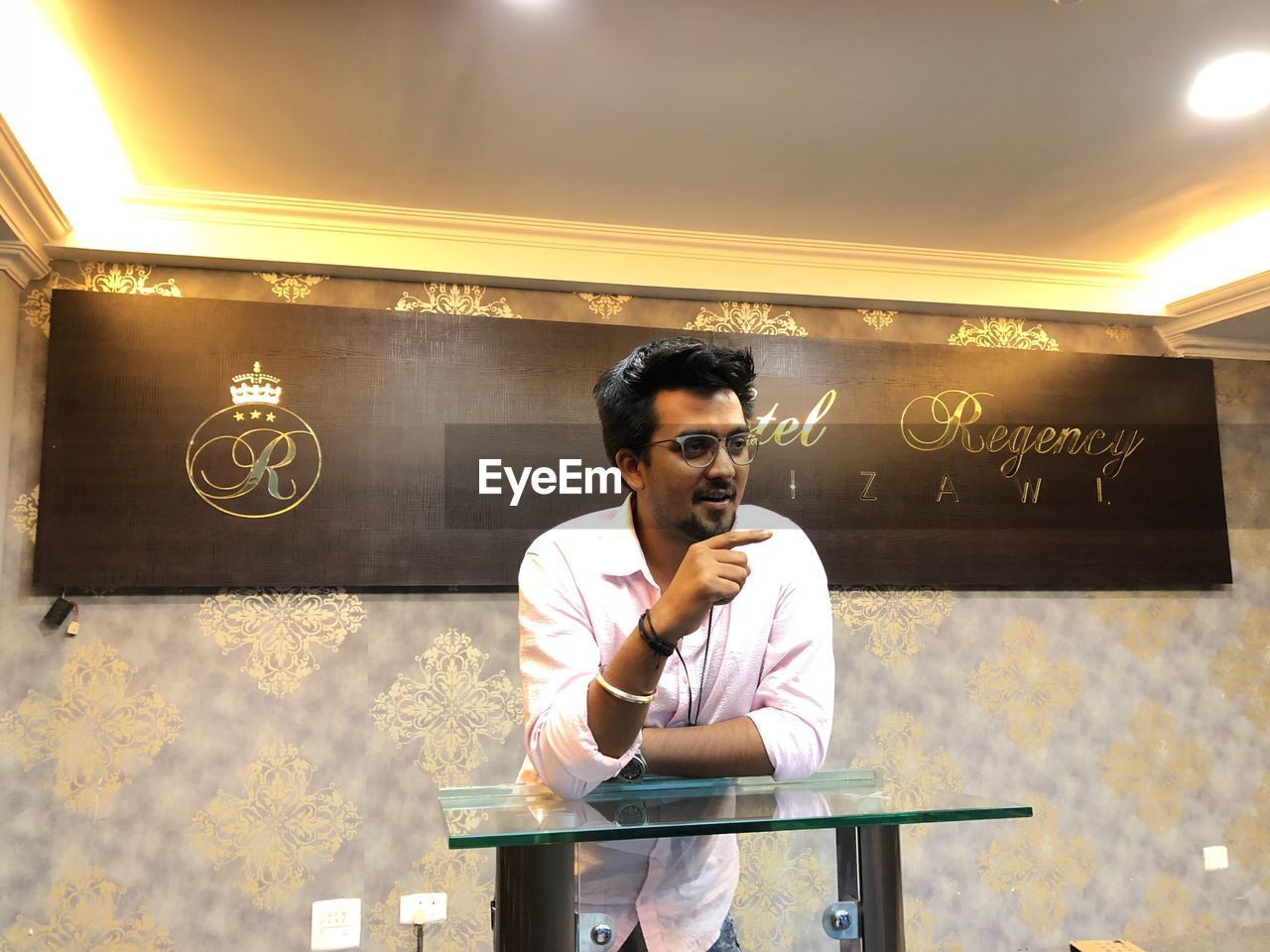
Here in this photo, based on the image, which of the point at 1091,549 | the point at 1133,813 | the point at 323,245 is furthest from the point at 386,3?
the point at 1133,813

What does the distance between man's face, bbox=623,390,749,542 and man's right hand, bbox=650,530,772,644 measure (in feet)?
0.63

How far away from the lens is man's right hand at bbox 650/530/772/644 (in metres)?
1.00

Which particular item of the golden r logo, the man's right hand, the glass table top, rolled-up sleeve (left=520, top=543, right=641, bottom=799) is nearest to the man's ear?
rolled-up sleeve (left=520, top=543, right=641, bottom=799)

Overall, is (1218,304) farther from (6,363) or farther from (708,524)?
(6,363)

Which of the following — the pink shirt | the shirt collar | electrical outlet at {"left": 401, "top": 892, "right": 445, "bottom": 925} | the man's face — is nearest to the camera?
the pink shirt

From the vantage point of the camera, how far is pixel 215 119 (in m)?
2.58

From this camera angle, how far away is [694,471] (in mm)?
1205

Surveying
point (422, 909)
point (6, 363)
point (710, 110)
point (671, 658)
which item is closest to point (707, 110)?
point (710, 110)

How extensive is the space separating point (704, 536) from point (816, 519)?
2188 millimetres

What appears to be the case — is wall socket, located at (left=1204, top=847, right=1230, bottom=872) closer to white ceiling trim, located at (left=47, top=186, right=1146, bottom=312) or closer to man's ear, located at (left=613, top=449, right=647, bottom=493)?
white ceiling trim, located at (left=47, top=186, right=1146, bottom=312)

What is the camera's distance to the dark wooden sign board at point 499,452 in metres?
2.88

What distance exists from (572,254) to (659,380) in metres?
2.10

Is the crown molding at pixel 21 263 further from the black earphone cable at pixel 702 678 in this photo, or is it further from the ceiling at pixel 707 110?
the black earphone cable at pixel 702 678

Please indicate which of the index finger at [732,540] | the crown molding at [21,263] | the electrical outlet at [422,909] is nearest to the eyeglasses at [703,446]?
the index finger at [732,540]
